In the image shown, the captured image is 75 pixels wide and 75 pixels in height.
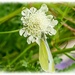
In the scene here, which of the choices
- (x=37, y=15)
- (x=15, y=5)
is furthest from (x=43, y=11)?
(x=15, y=5)

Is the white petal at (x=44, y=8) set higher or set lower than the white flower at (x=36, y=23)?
higher

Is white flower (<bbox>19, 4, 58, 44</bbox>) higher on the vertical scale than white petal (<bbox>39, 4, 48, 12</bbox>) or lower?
lower

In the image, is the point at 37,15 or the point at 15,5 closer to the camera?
the point at 37,15

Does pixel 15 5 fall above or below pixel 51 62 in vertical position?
above

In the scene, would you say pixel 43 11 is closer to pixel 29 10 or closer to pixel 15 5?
pixel 29 10

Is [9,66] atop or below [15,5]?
below

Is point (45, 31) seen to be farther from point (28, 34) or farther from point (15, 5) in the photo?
point (15, 5)
